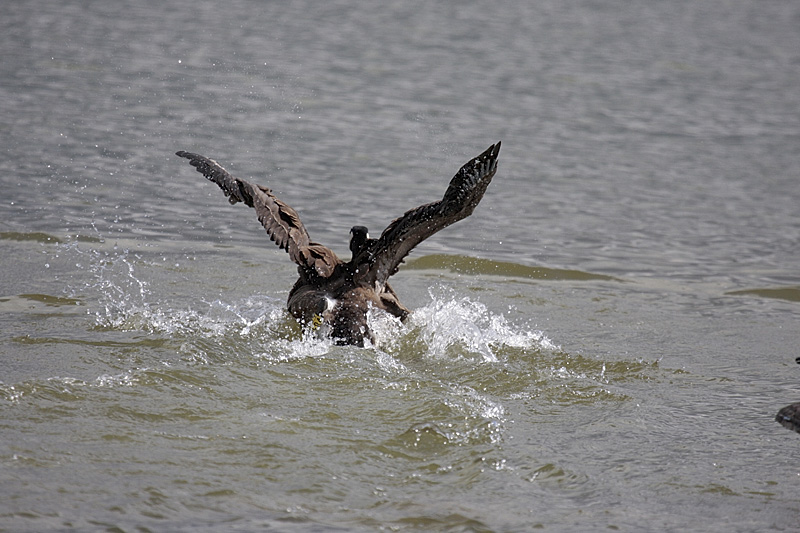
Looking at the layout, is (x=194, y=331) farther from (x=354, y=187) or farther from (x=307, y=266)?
(x=354, y=187)

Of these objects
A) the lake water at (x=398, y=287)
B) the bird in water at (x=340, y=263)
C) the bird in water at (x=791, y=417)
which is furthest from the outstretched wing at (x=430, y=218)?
the bird in water at (x=791, y=417)

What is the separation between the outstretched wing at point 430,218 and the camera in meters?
5.65

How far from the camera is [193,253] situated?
8.73 meters

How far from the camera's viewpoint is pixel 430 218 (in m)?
5.98

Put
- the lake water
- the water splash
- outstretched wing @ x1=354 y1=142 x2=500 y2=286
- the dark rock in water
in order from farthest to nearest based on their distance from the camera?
the water splash
outstretched wing @ x1=354 y1=142 x2=500 y2=286
the lake water
the dark rock in water

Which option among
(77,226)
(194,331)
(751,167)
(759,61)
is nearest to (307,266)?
(194,331)

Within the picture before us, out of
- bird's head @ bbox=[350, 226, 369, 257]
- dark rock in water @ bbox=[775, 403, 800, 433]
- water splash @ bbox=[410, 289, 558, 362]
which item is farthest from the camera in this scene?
water splash @ bbox=[410, 289, 558, 362]

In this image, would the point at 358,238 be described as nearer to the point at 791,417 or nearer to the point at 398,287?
the point at 398,287

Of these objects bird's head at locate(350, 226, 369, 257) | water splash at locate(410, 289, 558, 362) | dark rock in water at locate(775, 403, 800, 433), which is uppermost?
bird's head at locate(350, 226, 369, 257)

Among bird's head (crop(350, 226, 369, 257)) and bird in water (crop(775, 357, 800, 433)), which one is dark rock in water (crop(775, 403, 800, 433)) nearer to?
bird in water (crop(775, 357, 800, 433))

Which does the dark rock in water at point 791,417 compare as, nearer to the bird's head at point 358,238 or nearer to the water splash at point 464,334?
the water splash at point 464,334

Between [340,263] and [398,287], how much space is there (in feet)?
6.21

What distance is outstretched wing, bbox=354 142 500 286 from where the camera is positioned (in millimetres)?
5652

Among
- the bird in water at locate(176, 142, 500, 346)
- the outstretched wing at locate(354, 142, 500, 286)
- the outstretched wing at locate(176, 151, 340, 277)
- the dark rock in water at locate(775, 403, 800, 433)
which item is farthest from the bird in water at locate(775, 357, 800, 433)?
the outstretched wing at locate(176, 151, 340, 277)
